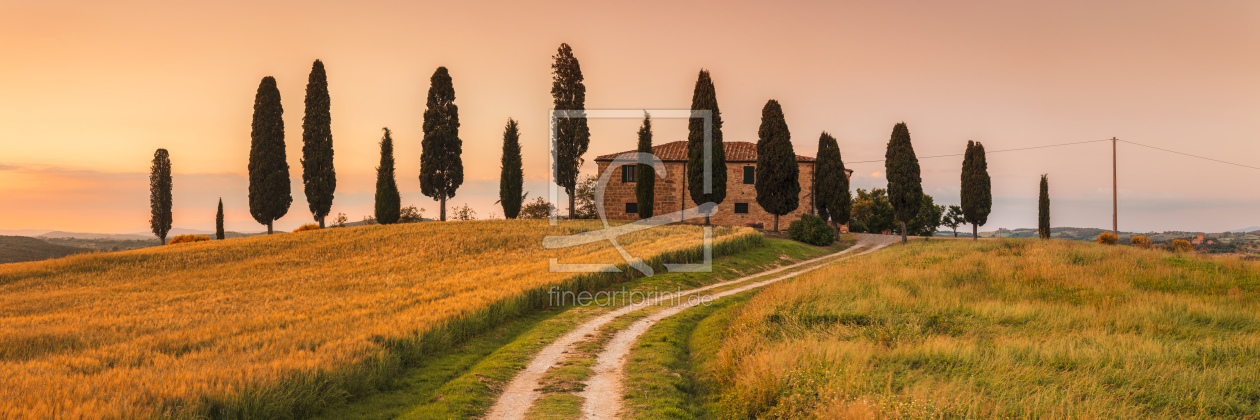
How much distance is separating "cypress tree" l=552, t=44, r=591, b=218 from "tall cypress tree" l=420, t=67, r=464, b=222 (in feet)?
32.4

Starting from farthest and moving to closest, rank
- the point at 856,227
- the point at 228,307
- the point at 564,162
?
the point at 856,227 → the point at 564,162 → the point at 228,307

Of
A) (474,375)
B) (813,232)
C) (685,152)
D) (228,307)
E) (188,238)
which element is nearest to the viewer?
(474,375)

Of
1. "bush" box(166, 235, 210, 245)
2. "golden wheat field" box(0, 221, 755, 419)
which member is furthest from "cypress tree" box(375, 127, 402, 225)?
"bush" box(166, 235, 210, 245)

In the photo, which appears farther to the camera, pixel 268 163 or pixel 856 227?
pixel 856 227

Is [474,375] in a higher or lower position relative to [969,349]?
lower

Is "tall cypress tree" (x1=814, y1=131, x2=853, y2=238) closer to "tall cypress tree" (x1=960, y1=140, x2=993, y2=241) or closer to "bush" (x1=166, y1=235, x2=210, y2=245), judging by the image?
"tall cypress tree" (x1=960, y1=140, x2=993, y2=241)

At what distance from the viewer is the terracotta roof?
201ft

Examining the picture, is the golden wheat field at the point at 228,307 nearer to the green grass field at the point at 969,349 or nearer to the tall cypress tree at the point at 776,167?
the green grass field at the point at 969,349

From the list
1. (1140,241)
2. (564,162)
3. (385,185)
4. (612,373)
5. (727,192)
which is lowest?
(612,373)

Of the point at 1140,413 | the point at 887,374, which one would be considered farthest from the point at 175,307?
the point at 1140,413

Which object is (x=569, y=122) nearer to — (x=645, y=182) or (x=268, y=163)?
(x=645, y=182)

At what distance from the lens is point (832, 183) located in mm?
50562

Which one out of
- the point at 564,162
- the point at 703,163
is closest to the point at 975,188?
the point at 703,163

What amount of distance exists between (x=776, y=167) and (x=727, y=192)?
36.0 ft
